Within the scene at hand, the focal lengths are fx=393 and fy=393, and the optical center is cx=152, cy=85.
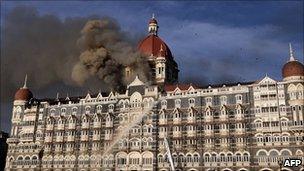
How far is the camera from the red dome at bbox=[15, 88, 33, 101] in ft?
310

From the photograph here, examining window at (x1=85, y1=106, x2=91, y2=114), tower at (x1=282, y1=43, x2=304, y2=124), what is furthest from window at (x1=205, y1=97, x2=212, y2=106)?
window at (x1=85, y1=106, x2=91, y2=114)

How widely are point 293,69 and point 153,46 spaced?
37083mm

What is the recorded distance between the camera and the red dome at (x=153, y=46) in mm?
97875

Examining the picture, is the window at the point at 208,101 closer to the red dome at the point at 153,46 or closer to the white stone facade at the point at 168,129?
the white stone facade at the point at 168,129

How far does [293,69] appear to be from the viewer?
7306 cm

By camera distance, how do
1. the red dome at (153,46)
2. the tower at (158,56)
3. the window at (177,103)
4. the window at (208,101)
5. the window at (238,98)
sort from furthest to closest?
the red dome at (153,46) → the tower at (158,56) → the window at (177,103) → the window at (208,101) → the window at (238,98)

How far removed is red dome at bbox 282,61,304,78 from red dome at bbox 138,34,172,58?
3133 cm

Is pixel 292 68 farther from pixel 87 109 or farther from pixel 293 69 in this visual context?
pixel 87 109

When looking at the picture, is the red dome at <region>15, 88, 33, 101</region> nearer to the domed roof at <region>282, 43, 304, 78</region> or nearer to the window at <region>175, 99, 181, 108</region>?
the window at <region>175, 99, 181, 108</region>

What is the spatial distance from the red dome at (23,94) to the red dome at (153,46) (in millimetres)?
29423

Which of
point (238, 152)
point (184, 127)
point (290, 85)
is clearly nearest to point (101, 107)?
point (184, 127)

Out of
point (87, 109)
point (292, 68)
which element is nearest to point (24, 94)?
point (87, 109)

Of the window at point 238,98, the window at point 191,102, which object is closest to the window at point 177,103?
the window at point 191,102

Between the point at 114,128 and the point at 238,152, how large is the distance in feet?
87.0
